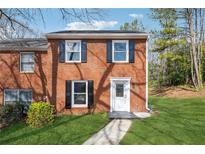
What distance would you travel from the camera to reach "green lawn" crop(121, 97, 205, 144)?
10.2 m

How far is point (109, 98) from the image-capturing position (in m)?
14.9

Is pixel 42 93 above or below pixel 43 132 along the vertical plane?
above

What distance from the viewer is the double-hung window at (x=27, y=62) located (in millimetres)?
15789

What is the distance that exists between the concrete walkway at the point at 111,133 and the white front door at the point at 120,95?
5.00ft

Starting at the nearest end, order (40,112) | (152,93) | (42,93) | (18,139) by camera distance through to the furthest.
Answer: (18,139), (40,112), (42,93), (152,93)

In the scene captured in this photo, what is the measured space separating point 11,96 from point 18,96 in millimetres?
343

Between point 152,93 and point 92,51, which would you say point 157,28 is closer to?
point 152,93

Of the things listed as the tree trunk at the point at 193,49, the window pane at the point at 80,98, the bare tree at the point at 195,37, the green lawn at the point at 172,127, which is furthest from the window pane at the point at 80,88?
the tree trunk at the point at 193,49

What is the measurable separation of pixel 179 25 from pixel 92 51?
8.34m

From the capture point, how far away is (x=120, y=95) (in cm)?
1492

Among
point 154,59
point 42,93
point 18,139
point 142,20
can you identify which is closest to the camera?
point 18,139

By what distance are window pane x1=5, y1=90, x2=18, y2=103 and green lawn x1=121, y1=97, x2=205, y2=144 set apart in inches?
241

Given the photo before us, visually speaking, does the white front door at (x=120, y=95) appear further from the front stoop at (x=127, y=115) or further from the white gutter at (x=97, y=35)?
the white gutter at (x=97, y=35)
